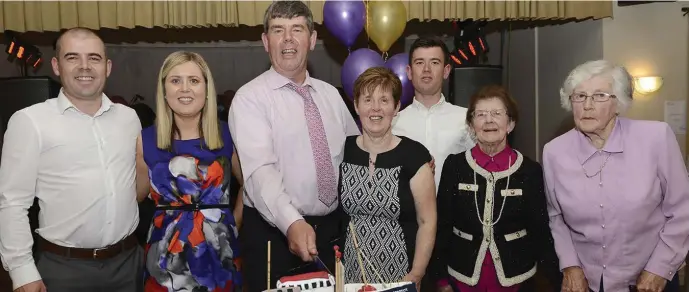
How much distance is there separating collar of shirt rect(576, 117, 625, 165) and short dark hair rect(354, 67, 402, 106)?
70 cm

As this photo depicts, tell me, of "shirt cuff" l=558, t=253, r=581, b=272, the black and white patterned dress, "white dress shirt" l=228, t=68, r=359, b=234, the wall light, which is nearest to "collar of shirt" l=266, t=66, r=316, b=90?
"white dress shirt" l=228, t=68, r=359, b=234

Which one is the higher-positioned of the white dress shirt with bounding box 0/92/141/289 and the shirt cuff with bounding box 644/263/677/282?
the white dress shirt with bounding box 0/92/141/289

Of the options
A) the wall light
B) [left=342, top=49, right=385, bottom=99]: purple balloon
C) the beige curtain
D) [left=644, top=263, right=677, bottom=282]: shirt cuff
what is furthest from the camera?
the wall light

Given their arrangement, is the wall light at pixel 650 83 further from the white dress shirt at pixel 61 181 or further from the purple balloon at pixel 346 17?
the white dress shirt at pixel 61 181

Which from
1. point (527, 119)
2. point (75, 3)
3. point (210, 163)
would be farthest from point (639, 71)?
point (75, 3)

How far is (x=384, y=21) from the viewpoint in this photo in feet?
13.6

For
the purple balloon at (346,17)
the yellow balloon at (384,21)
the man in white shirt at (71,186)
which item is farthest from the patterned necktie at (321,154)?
the yellow balloon at (384,21)

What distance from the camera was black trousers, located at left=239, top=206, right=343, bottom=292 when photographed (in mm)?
2361

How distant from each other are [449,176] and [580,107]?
1.77 ft

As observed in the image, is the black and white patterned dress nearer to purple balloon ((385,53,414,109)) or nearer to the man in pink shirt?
the man in pink shirt

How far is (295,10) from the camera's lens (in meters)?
2.33

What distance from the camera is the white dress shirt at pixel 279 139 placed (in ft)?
7.17

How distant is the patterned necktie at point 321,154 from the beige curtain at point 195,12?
311cm

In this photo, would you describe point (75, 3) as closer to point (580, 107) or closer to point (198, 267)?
point (198, 267)
